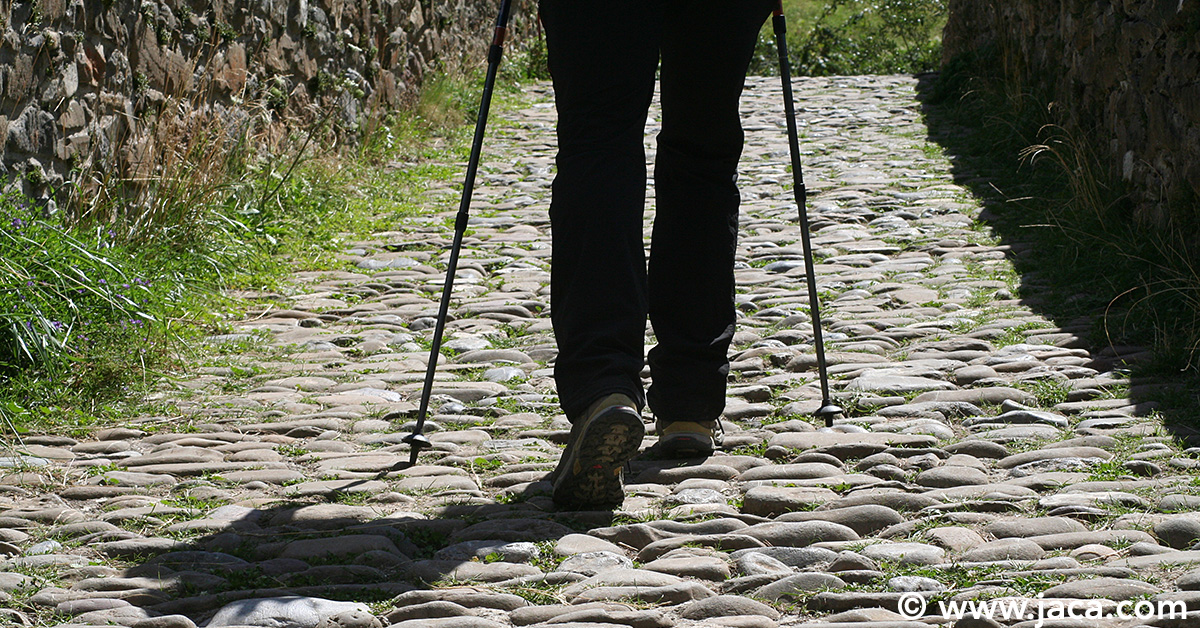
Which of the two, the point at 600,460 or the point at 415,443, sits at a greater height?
the point at 600,460

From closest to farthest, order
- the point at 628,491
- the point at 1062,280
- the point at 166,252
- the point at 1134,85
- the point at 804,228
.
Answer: the point at 628,491 < the point at 804,228 < the point at 1062,280 < the point at 166,252 < the point at 1134,85

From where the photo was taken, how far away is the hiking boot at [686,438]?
11.5ft

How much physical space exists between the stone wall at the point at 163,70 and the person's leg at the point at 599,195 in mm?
3177

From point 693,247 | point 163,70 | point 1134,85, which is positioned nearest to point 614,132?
point 693,247

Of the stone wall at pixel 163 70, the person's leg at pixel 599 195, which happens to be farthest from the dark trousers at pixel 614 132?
the stone wall at pixel 163 70

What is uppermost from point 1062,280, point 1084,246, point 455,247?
point 455,247

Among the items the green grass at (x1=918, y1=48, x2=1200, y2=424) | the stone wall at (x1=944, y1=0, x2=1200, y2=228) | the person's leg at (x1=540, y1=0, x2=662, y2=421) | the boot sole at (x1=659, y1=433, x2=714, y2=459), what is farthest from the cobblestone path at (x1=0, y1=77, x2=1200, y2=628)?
the stone wall at (x1=944, y1=0, x2=1200, y2=228)

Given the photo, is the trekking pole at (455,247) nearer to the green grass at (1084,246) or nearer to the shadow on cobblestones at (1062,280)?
the shadow on cobblestones at (1062,280)

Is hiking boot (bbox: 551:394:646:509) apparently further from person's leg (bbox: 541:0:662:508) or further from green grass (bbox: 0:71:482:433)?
green grass (bbox: 0:71:482:433)

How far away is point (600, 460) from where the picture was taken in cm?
288

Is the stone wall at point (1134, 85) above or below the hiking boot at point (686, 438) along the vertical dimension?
above

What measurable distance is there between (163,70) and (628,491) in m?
4.56

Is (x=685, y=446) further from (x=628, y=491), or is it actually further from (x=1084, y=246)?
(x=1084, y=246)

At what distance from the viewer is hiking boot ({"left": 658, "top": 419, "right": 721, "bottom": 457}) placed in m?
3.49
